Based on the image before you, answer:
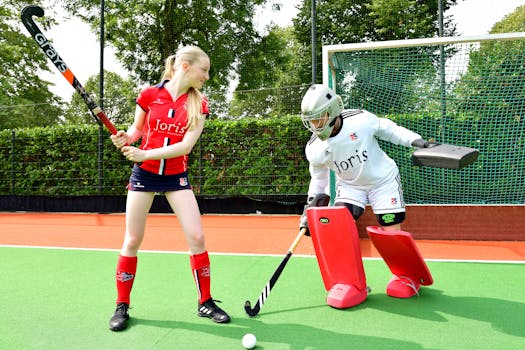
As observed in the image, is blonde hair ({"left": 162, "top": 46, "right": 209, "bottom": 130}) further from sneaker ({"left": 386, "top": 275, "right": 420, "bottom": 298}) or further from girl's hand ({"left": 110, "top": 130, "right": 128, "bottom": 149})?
sneaker ({"left": 386, "top": 275, "right": 420, "bottom": 298})

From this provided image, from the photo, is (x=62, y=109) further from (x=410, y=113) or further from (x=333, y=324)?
(x=333, y=324)

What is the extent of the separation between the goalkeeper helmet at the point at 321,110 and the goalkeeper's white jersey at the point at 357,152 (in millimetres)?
179

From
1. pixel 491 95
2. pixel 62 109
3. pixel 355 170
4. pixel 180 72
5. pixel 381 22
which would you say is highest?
pixel 381 22

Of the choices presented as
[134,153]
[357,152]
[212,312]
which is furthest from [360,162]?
[134,153]

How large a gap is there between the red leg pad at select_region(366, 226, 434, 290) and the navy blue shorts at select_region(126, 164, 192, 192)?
151 cm

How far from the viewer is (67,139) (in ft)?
38.0

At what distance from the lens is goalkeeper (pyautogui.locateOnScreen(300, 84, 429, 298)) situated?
3.51m

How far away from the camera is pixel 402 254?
137 inches

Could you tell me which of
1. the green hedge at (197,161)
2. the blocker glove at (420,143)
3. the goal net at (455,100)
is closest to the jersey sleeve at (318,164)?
the blocker glove at (420,143)

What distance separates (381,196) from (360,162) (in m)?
0.33

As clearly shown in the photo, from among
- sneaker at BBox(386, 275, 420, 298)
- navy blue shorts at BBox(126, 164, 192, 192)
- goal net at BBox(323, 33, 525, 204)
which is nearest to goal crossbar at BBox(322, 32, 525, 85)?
goal net at BBox(323, 33, 525, 204)

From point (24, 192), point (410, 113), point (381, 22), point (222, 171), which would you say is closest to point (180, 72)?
point (410, 113)

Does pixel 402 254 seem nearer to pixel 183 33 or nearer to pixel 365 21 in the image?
pixel 183 33

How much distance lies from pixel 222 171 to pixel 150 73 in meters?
10.5
